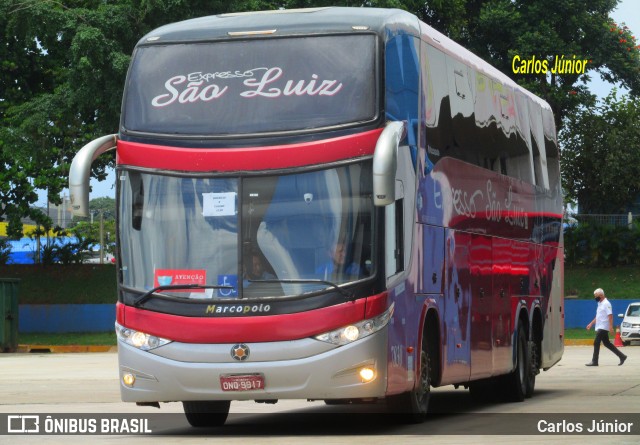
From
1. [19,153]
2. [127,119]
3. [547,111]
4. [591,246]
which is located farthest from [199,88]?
[591,246]

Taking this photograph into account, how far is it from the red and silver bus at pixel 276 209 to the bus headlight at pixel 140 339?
27mm

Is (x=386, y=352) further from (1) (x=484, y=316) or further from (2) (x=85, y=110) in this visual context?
(2) (x=85, y=110)

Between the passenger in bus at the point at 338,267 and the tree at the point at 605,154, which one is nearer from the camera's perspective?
the passenger in bus at the point at 338,267

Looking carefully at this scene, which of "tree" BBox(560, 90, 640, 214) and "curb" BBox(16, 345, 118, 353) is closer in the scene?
"curb" BBox(16, 345, 118, 353)

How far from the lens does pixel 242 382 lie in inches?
511

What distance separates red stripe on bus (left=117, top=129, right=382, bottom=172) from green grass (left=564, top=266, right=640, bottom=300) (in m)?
36.3

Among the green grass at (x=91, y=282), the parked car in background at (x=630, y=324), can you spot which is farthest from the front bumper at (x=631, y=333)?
the green grass at (x=91, y=282)

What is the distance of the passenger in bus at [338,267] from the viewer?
1309 cm

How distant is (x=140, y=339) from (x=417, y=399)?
3178mm

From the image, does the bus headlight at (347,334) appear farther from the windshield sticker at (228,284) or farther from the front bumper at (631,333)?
the front bumper at (631,333)

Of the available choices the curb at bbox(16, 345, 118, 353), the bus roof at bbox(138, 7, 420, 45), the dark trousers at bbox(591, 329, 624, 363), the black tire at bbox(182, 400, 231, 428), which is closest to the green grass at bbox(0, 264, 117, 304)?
the curb at bbox(16, 345, 118, 353)

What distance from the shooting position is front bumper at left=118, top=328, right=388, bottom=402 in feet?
42.2

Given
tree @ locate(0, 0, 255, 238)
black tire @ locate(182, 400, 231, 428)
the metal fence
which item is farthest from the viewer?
the metal fence

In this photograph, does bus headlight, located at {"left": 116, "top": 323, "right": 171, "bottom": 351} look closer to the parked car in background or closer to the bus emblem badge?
the bus emblem badge
